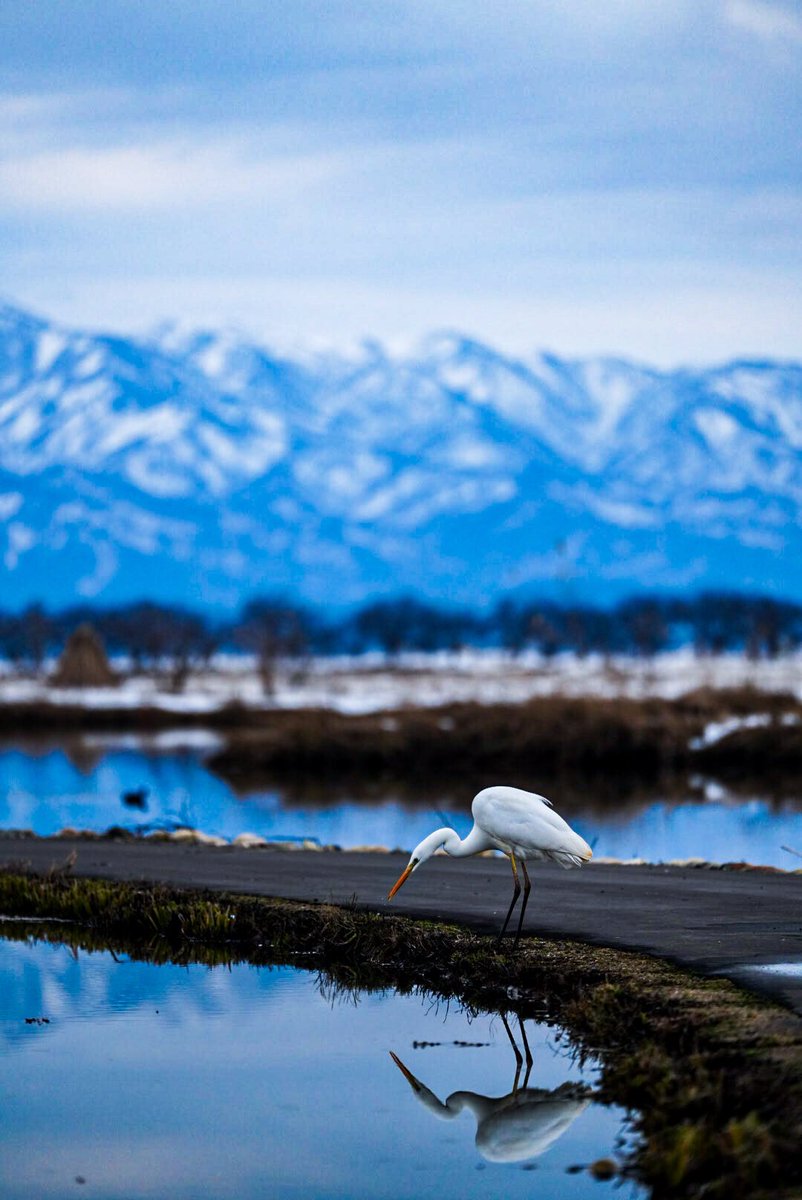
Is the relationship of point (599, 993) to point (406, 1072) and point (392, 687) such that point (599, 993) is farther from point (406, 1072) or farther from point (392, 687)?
point (392, 687)

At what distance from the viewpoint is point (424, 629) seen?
15462 centimetres

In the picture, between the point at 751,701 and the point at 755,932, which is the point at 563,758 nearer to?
the point at 751,701

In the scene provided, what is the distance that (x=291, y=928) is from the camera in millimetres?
13188

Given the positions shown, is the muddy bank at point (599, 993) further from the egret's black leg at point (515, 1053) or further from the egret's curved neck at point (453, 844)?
the egret's curved neck at point (453, 844)

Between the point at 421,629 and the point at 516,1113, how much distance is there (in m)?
146

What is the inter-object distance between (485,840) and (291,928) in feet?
6.69

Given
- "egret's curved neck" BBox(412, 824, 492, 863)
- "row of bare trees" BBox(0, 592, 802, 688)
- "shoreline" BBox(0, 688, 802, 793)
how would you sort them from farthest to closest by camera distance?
"row of bare trees" BBox(0, 592, 802, 688) < "shoreline" BBox(0, 688, 802, 793) < "egret's curved neck" BBox(412, 824, 492, 863)

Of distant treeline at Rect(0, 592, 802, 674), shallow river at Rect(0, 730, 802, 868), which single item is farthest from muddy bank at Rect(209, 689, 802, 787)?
distant treeline at Rect(0, 592, 802, 674)

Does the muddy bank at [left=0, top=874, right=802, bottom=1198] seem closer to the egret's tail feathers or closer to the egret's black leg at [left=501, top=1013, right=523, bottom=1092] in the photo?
the egret's black leg at [left=501, top=1013, right=523, bottom=1092]

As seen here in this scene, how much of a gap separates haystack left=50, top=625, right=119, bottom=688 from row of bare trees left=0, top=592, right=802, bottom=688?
20.3 m

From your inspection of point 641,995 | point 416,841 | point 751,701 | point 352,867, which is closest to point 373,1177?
point 641,995

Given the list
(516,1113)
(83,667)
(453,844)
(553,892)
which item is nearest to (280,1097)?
(516,1113)

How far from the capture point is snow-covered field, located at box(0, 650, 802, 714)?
174 ft

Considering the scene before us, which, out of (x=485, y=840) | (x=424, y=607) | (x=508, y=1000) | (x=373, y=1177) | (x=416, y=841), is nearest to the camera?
(x=373, y=1177)
